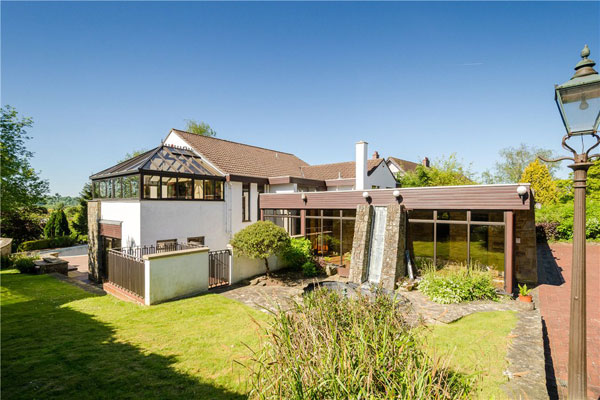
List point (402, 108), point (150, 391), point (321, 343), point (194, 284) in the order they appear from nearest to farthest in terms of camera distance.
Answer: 1. point (321, 343)
2. point (150, 391)
3. point (194, 284)
4. point (402, 108)

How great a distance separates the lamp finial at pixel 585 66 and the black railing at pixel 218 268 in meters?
11.4

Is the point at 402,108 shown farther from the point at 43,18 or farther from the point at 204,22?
the point at 43,18

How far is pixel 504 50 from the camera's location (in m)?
11.1

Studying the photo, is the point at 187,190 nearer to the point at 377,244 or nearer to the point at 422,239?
the point at 377,244

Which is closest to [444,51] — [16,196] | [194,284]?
[194,284]

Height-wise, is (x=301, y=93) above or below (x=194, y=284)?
above

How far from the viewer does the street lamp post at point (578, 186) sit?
9.71 ft

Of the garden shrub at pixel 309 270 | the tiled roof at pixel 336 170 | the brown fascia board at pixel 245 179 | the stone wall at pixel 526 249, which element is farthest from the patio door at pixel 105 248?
the stone wall at pixel 526 249

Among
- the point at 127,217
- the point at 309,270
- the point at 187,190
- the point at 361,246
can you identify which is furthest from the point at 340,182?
the point at 127,217

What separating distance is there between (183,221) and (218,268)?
3229 mm

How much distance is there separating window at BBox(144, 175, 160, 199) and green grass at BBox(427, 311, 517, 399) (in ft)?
38.8

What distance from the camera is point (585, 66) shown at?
3.04 m

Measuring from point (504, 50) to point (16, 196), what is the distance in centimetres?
2461

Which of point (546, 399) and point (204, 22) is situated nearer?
point (546, 399)
